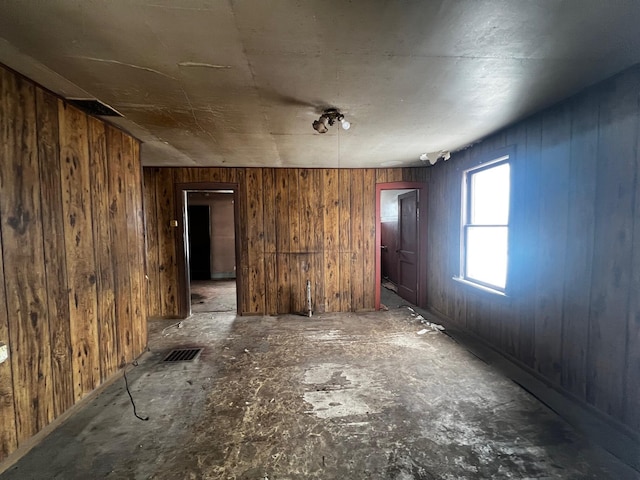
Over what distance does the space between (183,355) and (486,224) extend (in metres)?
3.86

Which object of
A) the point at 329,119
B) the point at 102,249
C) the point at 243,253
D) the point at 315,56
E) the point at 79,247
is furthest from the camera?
the point at 243,253

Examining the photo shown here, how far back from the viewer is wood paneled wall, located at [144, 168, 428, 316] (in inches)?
175

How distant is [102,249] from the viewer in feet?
8.30

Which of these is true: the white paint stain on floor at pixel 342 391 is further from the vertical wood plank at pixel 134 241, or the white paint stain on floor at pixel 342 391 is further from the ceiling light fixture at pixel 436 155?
the ceiling light fixture at pixel 436 155

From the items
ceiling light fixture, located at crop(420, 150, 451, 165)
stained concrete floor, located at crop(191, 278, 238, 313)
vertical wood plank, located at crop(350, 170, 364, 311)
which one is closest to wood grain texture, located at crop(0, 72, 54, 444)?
stained concrete floor, located at crop(191, 278, 238, 313)

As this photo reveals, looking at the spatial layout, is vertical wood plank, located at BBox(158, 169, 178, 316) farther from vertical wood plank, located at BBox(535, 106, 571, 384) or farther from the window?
vertical wood plank, located at BBox(535, 106, 571, 384)

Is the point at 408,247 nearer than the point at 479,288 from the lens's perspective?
No

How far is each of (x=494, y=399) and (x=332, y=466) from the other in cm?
146

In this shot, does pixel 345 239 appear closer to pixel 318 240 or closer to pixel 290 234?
pixel 318 240

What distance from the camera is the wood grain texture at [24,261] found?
1.68 meters

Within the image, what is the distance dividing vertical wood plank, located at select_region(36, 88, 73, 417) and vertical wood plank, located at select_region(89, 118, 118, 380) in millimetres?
354

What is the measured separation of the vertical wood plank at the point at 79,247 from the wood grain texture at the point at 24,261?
25cm

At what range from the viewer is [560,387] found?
2.26 metres

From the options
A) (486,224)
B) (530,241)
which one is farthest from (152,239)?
(530,241)
